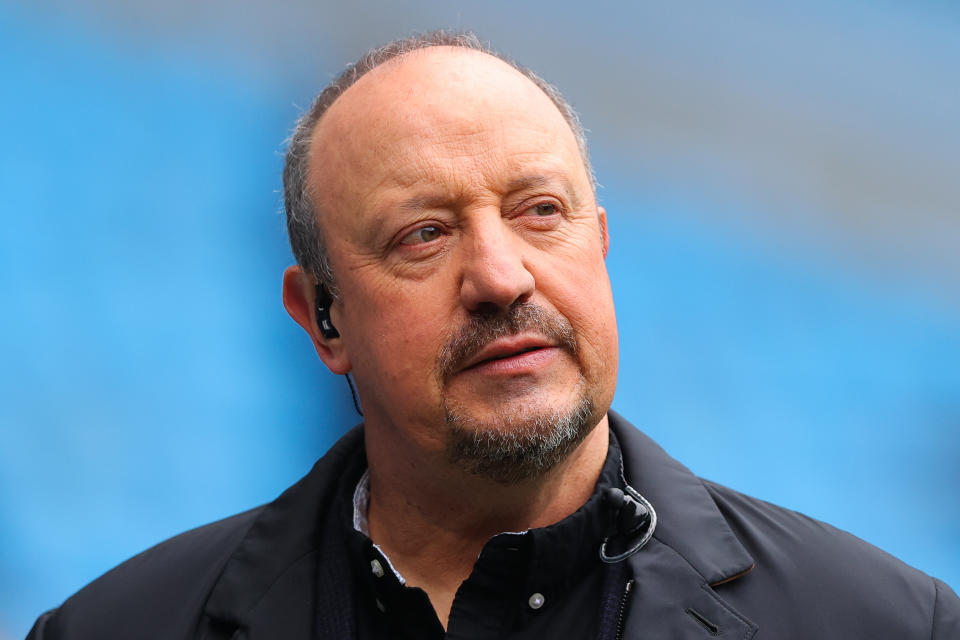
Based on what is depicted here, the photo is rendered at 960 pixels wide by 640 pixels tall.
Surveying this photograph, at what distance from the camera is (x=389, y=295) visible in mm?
2127

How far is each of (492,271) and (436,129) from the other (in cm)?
37

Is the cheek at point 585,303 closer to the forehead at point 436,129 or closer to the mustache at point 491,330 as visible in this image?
the mustache at point 491,330

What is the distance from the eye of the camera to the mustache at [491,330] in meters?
1.99

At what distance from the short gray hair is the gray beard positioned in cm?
54

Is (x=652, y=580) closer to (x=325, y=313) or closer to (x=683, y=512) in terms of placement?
(x=683, y=512)

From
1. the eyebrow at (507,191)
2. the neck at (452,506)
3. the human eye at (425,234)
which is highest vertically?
the eyebrow at (507,191)

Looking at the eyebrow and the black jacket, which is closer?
the black jacket

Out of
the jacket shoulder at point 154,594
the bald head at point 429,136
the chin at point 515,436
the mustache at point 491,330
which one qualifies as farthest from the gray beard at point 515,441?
the jacket shoulder at point 154,594

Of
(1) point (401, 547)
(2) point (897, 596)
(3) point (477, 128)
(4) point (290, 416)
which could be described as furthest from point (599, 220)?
(4) point (290, 416)

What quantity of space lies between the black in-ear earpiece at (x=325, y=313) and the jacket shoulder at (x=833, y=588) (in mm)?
1044

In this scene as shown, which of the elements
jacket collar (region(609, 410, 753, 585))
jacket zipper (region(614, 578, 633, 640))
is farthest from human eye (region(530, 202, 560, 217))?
jacket zipper (region(614, 578, 633, 640))

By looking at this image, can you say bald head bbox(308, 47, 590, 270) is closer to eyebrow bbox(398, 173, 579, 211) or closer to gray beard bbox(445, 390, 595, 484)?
eyebrow bbox(398, 173, 579, 211)

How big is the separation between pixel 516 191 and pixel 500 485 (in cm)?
63

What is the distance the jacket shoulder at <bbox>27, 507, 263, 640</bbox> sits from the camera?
7.64 ft
